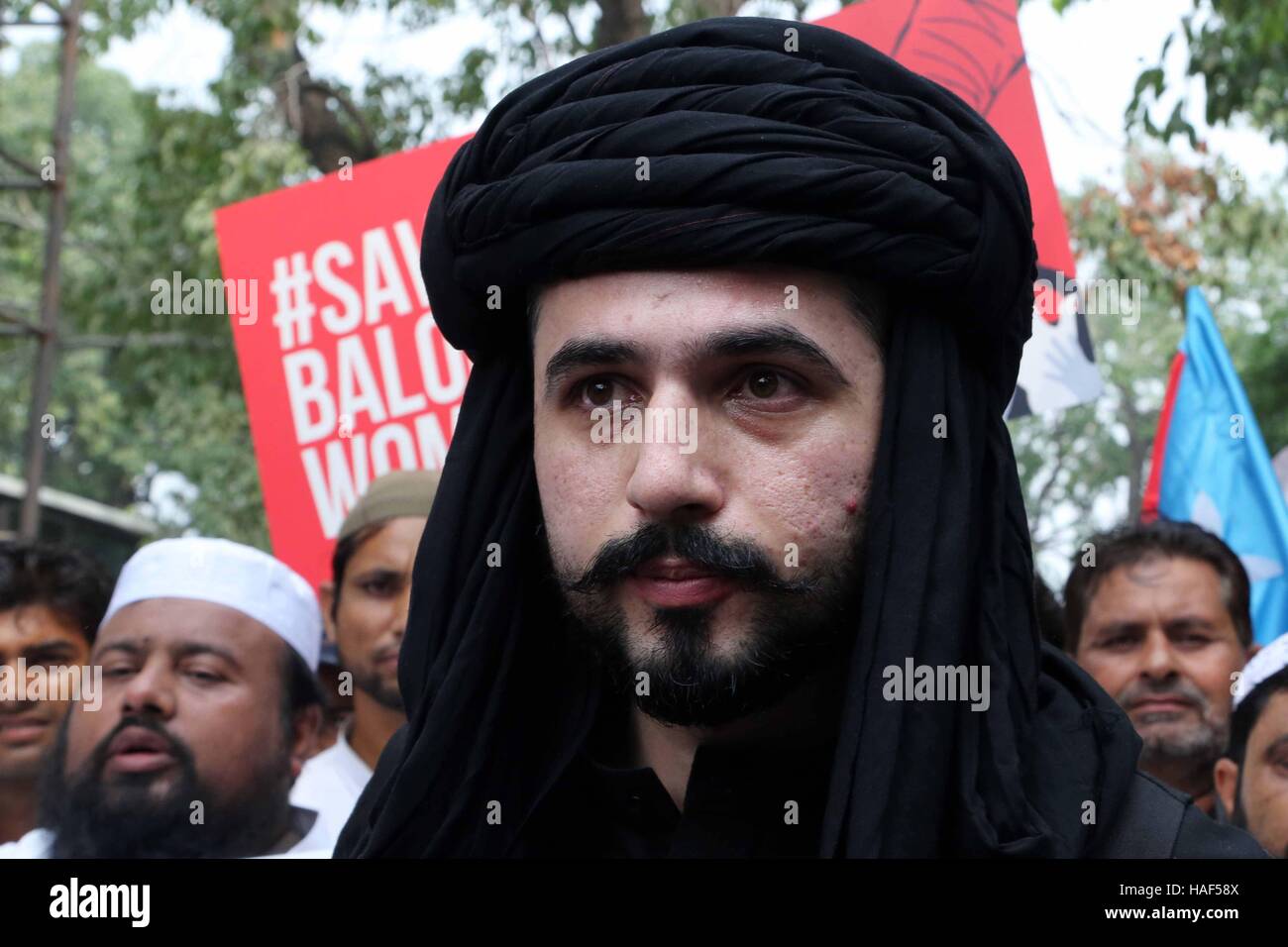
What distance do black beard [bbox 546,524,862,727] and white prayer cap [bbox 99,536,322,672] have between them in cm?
250

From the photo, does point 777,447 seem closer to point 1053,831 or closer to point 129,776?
point 1053,831

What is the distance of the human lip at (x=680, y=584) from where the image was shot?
183 centimetres

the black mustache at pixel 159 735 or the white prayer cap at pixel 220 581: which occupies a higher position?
the white prayer cap at pixel 220 581

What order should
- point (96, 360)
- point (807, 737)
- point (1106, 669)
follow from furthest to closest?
point (96, 360)
point (1106, 669)
point (807, 737)

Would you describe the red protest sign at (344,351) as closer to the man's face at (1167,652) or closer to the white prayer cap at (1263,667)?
the man's face at (1167,652)

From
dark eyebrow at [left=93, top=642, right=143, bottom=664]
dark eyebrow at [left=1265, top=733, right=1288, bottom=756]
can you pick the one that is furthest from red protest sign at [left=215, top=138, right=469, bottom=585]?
dark eyebrow at [left=1265, top=733, right=1288, bottom=756]

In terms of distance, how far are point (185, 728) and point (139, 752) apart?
120 millimetres

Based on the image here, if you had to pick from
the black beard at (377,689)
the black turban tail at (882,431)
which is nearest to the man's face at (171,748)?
the black beard at (377,689)

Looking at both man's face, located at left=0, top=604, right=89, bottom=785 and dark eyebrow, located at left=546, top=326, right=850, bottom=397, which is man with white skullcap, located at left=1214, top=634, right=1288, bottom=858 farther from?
man's face, located at left=0, top=604, right=89, bottom=785

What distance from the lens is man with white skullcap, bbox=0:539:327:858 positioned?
3.84 metres

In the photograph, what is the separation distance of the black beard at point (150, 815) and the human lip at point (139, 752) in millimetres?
14

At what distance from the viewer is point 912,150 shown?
6.19ft

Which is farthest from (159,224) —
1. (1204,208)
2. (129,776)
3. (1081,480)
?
(1081,480)
